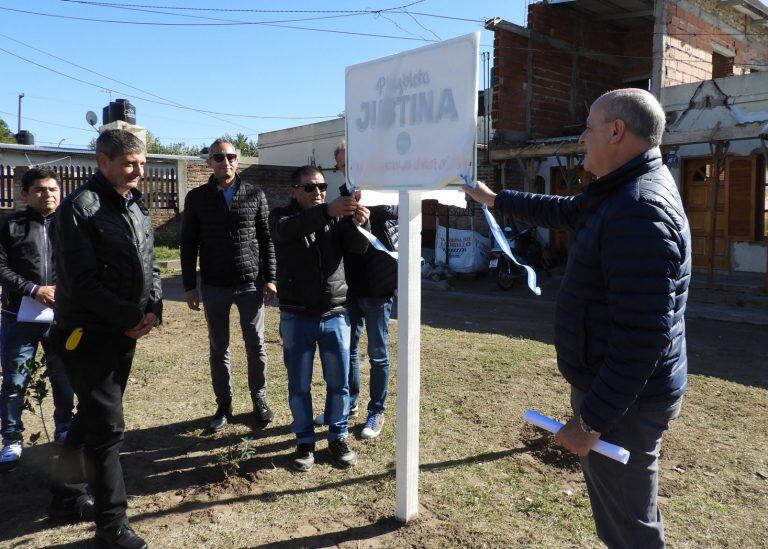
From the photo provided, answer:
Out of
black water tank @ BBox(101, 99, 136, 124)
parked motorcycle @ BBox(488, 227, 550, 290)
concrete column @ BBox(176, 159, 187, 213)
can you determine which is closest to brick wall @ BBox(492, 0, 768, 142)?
parked motorcycle @ BBox(488, 227, 550, 290)

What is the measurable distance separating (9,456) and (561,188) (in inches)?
525

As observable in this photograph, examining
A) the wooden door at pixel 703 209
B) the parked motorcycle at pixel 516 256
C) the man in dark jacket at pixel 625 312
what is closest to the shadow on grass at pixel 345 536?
the man in dark jacket at pixel 625 312

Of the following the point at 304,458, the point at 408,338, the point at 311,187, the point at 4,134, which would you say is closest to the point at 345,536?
the point at 304,458

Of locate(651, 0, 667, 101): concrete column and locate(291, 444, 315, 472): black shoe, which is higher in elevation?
locate(651, 0, 667, 101): concrete column

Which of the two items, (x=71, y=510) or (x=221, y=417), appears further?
(x=221, y=417)

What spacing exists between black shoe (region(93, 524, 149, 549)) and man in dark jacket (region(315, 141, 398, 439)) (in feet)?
5.38

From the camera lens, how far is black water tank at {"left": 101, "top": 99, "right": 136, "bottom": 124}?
926cm

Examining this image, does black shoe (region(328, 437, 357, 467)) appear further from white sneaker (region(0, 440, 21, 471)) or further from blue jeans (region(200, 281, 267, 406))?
white sneaker (region(0, 440, 21, 471))

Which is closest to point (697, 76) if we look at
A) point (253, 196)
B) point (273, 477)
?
point (253, 196)

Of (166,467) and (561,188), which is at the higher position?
(561,188)

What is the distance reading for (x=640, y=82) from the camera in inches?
653

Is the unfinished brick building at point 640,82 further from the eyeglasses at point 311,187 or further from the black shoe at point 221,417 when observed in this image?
the black shoe at point 221,417

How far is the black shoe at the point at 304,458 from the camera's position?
12.2 feet

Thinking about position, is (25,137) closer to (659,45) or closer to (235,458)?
(659,45)
